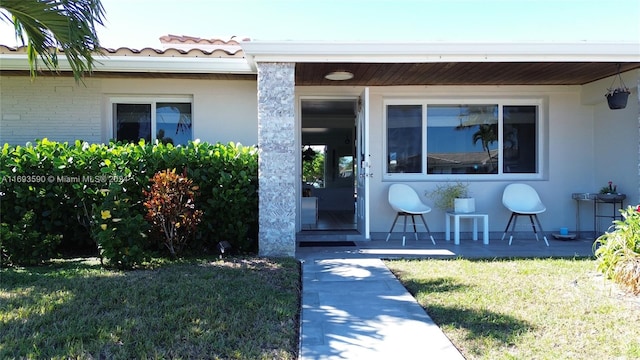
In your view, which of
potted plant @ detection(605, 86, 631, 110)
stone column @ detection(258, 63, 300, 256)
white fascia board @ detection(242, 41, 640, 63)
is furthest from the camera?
potted plant @ detection(605, 86, 631, 110)

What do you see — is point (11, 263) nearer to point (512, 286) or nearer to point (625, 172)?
point (512, 286)

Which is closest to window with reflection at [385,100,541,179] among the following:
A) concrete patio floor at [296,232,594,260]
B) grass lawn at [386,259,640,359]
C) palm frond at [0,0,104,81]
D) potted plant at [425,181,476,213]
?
potted plant at [425,181,476,213]

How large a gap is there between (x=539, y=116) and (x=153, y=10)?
695 cm

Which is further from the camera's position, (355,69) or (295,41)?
(355,69)

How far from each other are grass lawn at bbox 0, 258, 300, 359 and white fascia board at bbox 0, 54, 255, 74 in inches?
119

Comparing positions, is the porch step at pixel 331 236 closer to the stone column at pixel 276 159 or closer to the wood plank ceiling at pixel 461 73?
the stone column at pixel 276 159

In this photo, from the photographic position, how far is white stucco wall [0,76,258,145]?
668 cm

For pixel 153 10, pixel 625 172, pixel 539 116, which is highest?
pixel 153 10

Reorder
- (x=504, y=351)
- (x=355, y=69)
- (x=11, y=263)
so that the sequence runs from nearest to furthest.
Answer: (x=504, y=351) → (x=11, y=263) → (x=355, y=69)

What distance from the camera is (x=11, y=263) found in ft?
16.5

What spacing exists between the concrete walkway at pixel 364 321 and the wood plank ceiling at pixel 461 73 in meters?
2.92

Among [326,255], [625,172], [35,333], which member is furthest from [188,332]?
[625,172]

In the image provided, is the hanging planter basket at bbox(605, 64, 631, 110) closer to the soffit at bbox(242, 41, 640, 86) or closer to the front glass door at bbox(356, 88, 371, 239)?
the soffit at bbox(242, 41, 640, 86)

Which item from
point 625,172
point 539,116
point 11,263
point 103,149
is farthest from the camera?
point 539,116
